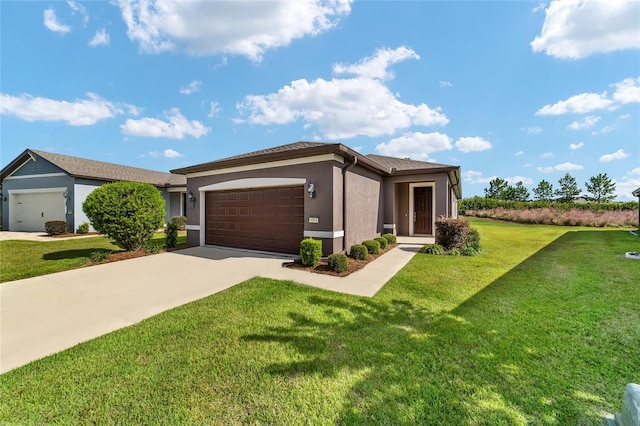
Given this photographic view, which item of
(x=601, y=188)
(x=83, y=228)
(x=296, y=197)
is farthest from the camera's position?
(x=601, y=188)

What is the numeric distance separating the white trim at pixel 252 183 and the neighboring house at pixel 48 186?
33.2ft

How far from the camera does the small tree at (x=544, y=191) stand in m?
48.4

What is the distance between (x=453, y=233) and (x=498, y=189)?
52.0 meters

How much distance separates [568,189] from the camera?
46312mm

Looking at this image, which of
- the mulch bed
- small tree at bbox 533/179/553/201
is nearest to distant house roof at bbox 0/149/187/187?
the mulch bed

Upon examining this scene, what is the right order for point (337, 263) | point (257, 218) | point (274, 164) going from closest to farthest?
1. point (337, 263)
2. point (274, 164)
3. point (257, 218)

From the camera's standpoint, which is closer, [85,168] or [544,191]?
[85,168]

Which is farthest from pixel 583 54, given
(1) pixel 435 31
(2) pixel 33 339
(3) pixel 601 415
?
(2) pixel 33 339

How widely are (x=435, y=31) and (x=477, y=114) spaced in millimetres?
5882

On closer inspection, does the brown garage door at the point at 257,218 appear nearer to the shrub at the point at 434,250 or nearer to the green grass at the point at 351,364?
the green grass at the point at 351,364

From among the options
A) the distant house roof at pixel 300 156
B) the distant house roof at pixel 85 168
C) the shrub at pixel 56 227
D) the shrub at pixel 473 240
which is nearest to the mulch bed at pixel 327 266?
the distant house roof at pixel 300 156

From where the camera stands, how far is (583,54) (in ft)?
29.9

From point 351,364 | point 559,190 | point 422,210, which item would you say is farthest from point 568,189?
point 351,364

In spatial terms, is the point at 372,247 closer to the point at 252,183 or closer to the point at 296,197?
the point at 296,197
